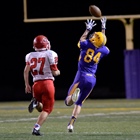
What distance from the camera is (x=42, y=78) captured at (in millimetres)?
9984

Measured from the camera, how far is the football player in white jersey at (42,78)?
9.92 metres

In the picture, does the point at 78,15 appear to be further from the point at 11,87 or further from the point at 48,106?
the point at 48,106

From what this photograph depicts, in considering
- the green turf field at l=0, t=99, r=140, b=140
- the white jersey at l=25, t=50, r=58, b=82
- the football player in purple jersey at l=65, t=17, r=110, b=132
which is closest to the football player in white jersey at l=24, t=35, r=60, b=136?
the white jersey at l=25, t=50, r=58, b=82

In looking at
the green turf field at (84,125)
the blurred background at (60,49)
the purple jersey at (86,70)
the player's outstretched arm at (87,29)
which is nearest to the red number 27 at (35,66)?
the green turf field at (84,125)

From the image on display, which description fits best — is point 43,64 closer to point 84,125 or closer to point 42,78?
point 42,78

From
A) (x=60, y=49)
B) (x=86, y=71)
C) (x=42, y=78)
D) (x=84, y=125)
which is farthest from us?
(x=60, y=49)

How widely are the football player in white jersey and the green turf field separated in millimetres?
335

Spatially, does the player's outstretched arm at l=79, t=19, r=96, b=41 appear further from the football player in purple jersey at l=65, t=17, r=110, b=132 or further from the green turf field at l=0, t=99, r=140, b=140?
the green turf field at l=0, t=99, r=140, b=140

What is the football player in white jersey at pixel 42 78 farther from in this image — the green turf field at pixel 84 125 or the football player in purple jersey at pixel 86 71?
the football player in purple jersey at pixel 86 71

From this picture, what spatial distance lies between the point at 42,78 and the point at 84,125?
2.21 meters

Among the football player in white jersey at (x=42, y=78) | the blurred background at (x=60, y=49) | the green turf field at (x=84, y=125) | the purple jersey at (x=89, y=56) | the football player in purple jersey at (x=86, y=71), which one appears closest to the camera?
the green turf field at (x=84, y=125)

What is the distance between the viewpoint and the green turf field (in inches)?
384

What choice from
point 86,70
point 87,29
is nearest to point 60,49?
point 87,29

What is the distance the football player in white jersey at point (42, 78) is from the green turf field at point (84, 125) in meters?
0.33
